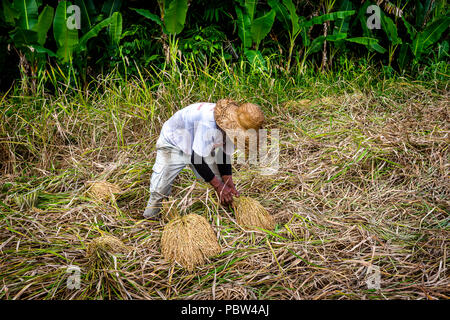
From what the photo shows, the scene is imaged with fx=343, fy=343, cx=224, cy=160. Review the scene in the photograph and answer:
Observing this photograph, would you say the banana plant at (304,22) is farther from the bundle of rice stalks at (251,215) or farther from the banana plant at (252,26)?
the bundle of rice stalks at (251,215)

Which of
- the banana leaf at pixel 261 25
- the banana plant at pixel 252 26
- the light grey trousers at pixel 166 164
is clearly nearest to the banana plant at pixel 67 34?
the banana plant at pixel 252 26

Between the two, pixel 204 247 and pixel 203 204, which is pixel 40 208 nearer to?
pixel 203 204

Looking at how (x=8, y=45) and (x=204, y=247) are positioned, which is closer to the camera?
(x=204, y=247)

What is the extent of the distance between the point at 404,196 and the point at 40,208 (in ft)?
8.27

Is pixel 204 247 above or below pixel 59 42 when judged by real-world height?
below

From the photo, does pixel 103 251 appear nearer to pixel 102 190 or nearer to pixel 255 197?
pixel 102 190

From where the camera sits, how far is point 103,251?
1774 millimetres

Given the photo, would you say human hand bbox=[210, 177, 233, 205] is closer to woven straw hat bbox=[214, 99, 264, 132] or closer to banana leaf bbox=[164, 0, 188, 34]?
woven straw hat bbox=[214, 99, 264, 132]

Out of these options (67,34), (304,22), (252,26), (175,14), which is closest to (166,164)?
(175,14)

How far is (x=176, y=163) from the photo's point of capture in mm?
2193

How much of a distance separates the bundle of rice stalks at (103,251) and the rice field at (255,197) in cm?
1

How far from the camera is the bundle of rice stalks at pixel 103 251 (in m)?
1.75

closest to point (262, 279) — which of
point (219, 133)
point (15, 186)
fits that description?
point (219, 133)

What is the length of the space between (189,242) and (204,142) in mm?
546
